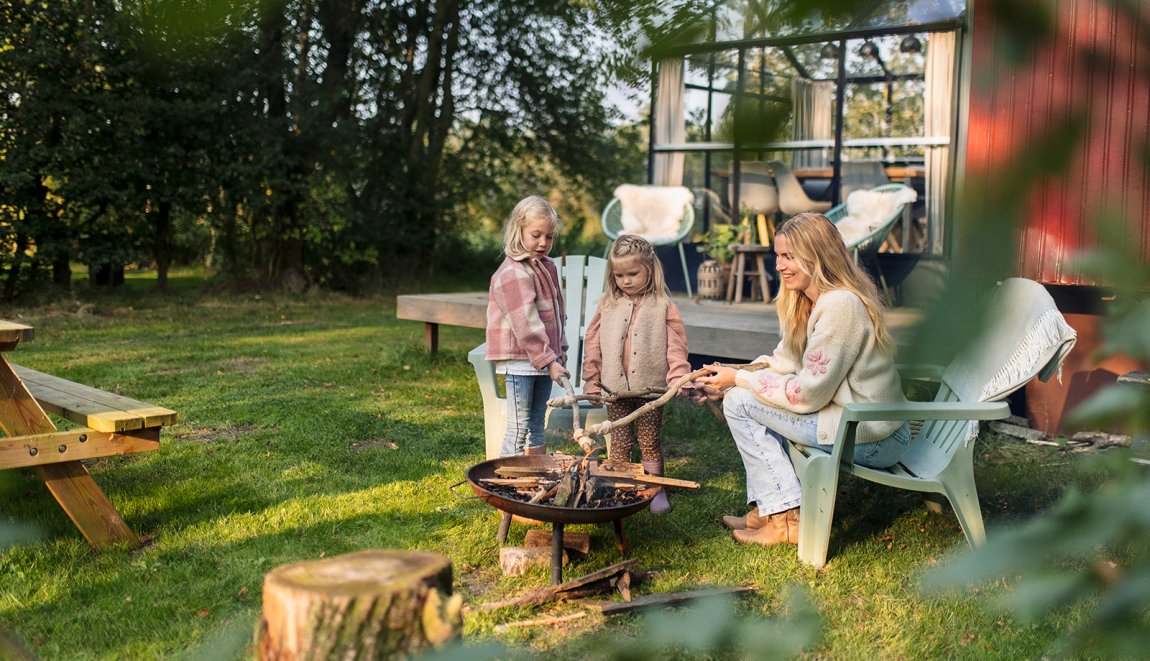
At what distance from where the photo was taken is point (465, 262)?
47.5 ft

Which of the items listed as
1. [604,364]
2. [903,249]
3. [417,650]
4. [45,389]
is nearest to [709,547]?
[604,364]

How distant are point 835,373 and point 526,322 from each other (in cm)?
108

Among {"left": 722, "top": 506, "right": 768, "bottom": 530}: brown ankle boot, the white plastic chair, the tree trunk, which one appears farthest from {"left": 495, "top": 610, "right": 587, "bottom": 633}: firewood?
the tree trunk

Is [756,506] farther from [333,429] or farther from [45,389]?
[45,389]

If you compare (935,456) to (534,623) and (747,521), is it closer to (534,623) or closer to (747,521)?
(747,521)

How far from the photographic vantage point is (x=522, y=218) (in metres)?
3.51

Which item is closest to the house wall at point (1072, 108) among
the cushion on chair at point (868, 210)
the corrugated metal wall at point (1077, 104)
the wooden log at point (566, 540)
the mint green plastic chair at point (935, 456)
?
the corrugated metal wall at point (1077, 104)

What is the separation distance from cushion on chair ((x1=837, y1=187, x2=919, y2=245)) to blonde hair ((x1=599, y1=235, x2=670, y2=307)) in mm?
3059

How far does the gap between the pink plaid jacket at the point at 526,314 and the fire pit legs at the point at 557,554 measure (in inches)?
27.9

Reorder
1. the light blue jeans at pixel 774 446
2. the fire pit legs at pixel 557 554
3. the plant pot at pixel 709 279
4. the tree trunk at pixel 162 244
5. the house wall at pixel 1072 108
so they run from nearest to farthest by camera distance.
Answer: the house wall at pixel 1072 108, the fire pit legs at pixel 557 554, the light blue jeans at pixel 774 446, the plant pot at pixel 709 279, the tree trunk at pixel 162 244

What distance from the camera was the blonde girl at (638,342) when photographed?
3607 millimetres

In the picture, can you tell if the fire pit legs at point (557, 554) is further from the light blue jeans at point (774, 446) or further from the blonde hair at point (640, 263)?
the blonde hair at point (640, 263)

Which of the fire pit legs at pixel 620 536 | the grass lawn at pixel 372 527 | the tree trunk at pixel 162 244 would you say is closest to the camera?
the grass lawn at pixel 372 527

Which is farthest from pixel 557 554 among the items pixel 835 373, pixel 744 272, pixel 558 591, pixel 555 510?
pixel 744 272
